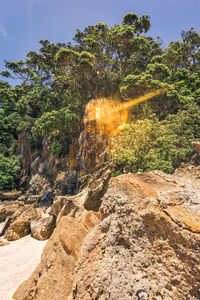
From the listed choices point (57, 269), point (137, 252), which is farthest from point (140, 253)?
point (57, 269)

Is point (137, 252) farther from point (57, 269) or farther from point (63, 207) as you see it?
point (63, 207)

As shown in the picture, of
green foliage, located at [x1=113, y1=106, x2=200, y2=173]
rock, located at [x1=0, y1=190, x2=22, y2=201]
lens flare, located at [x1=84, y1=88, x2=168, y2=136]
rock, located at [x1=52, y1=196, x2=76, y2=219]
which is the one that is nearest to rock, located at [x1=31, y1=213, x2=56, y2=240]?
rock, located at [x1=52, y1=196, x2=76, y2=219]

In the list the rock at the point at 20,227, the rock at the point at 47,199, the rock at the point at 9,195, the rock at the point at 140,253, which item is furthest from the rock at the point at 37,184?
the rock at the point at 140,253

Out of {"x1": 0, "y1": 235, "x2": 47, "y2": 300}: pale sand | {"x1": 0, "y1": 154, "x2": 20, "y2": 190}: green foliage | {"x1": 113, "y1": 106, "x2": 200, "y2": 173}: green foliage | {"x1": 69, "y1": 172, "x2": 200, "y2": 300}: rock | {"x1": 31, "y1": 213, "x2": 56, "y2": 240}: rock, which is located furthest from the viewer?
{"x1": 0, "y1": 154, "x2": 20, "y2": 190}: green foliage

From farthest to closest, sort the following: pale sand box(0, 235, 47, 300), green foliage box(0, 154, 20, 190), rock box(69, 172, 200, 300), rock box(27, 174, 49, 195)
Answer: green foliage box(0, 154, 20, 190), rock box(27, 174, 49, 195), pale sand box(0, 235, 47, 300), rock box(69, 172, 200, 300)

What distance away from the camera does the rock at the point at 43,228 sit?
33.2 feet

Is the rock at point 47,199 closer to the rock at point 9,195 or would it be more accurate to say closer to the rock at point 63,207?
the rock at point 9,195

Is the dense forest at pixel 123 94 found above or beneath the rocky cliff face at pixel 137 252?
above

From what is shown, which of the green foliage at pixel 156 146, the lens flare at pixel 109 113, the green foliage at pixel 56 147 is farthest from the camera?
the green foliage at pixel 56 147

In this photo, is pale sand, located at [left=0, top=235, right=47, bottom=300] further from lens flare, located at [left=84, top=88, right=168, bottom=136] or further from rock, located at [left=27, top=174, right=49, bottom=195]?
lens flare, located at [left=84, top=88, right=168, bottom=136]

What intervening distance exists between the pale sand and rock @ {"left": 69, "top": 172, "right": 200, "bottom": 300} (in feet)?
11.9

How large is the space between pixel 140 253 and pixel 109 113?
17.3 m

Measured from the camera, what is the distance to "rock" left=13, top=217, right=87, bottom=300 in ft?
11.9

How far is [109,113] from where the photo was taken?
745 inches
